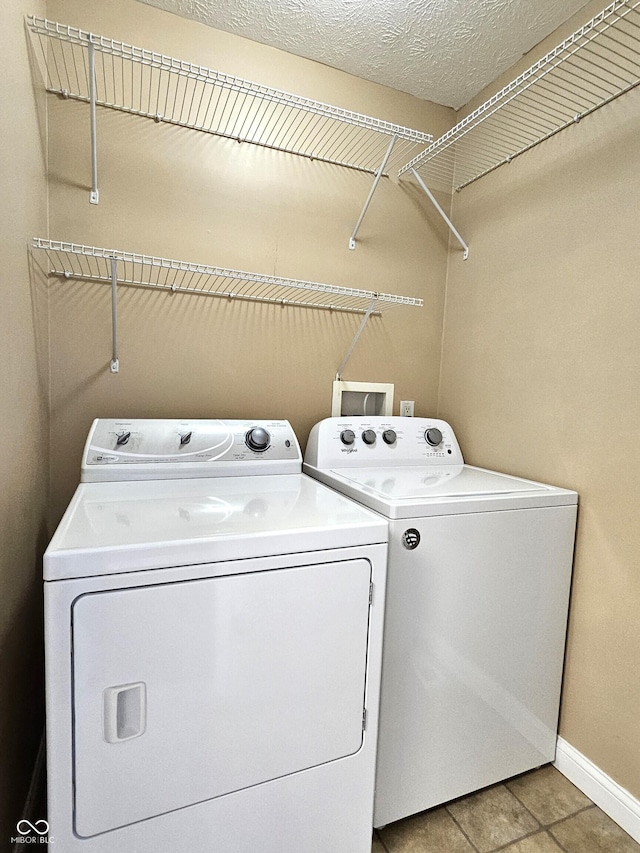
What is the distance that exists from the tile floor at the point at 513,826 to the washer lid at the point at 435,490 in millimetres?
936

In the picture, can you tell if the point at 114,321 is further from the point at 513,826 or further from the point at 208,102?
the point at 513,826

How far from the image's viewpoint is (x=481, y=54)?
173 cm

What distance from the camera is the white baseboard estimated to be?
4.28 ft

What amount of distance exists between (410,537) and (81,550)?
776 millimetres

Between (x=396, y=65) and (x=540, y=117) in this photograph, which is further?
(x=396, y=65)

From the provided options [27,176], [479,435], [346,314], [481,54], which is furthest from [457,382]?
[27,176]

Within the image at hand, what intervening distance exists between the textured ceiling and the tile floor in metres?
2.55

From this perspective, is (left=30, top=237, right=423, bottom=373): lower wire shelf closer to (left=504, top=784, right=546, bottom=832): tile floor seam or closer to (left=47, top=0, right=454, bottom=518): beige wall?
(left=47, top=0, right=454, bottom=518): beige wall

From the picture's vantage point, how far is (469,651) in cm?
134

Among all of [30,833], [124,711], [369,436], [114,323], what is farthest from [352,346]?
[30,833]

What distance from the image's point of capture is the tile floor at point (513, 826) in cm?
127

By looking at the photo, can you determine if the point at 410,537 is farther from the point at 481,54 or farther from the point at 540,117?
the point at 481,54

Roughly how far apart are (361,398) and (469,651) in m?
1.11

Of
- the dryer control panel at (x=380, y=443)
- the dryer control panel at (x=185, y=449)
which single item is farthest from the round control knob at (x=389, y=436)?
the dryer control panel at (x=185, y=449)
